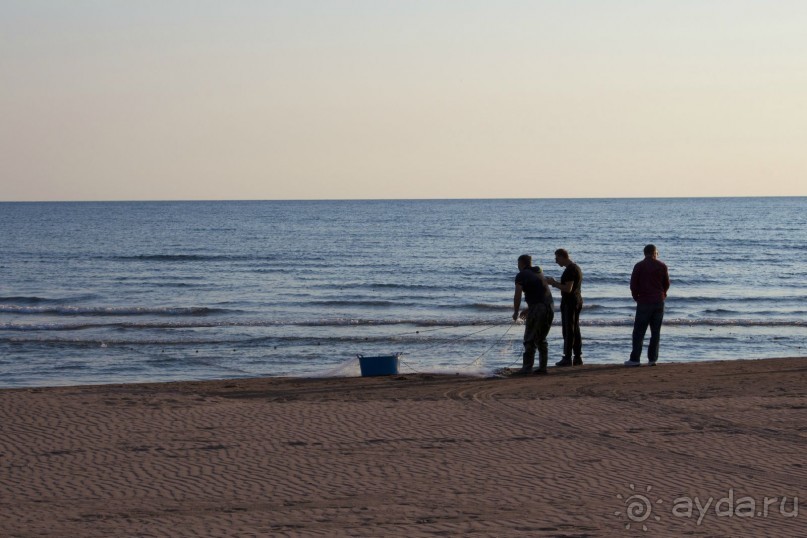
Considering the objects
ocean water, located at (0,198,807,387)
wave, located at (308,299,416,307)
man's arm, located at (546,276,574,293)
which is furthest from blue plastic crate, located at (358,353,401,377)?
wave, located at (308,299,416,307)

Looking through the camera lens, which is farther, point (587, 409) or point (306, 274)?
point (306, 274)

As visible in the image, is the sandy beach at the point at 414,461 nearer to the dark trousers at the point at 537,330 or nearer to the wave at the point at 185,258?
the dark trousers at the point at 537,330

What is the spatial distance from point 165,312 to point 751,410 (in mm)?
17625

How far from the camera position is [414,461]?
Answer: 8.05 metres

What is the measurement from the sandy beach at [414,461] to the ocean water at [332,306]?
11.6ft

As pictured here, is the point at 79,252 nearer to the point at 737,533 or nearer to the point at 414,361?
the point at 414,361

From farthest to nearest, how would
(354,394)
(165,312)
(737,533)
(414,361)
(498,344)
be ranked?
(165,312)
(498,344)
(414,361)
(354,394)
(737,533)

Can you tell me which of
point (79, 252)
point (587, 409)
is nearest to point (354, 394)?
point (587, 409)

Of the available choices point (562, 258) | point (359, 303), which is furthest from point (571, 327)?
point (359, 303)

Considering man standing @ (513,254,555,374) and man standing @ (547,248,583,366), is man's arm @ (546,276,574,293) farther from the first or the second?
man standing @ (513,254,555,374)

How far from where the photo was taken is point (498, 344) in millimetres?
18531

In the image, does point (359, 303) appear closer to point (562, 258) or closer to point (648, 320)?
point (562, 258)

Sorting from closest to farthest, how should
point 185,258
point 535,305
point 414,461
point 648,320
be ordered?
point 414,461 → point 535,305 → point 648,320 → point 185,258

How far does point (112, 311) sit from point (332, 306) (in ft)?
19.3
